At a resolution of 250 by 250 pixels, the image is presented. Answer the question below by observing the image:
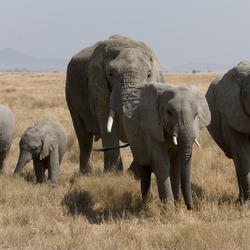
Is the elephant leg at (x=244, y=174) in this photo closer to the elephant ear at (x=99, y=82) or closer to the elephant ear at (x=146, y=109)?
the elephant ear at (x=146, y=109)

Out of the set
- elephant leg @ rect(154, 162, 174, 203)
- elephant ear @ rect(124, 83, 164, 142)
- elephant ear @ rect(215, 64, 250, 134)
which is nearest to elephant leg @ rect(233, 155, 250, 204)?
elephant ear @ rect(215, 64, 250, 134)

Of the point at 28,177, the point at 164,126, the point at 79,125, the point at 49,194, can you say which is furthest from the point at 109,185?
the point at 79,125

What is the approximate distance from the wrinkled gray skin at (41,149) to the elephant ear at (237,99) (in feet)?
9.88

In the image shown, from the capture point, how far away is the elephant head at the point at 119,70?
279 inches

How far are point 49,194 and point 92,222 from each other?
1.17 m

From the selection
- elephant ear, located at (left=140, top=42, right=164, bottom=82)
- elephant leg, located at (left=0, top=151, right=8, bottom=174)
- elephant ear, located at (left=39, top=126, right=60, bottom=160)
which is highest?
elephant ear, located at (left=140, top=42, right=164, bottom=82)

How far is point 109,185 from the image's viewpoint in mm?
7078

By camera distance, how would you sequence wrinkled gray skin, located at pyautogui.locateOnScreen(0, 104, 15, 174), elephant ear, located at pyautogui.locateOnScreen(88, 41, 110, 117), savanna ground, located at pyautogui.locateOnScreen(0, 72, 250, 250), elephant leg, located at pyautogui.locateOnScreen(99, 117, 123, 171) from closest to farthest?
savanna ground, located at pyautogui.locateOnScreen(0, 72, 250, 250) < elephant leg, located at pyautogui.locateOnScreen(99, 117, 123, 171) < elephant ear, located at pyautogui.locateOnScreen(88, 41, 110, 117) < wrinkled gray skin, located at pyautogui.locateOnScreen(0, 104, 15, 174)

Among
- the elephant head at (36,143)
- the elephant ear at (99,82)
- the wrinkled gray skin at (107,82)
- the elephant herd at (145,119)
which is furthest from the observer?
the elephant head at (36,143)

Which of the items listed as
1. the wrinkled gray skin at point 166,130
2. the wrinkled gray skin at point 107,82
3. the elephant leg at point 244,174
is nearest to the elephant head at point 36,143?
the wrinkled gray skin at point 107,82

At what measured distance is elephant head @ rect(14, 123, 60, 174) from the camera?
827 centimetres

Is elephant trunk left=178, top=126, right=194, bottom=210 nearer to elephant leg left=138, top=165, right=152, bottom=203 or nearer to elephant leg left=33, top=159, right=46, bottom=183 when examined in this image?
elephant leg left=138, top=165, right=152, bottom=203

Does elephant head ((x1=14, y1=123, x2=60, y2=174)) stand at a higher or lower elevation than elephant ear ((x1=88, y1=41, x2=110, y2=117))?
lower

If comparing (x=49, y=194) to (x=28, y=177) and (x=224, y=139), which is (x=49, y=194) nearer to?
(x=28, y=177)
